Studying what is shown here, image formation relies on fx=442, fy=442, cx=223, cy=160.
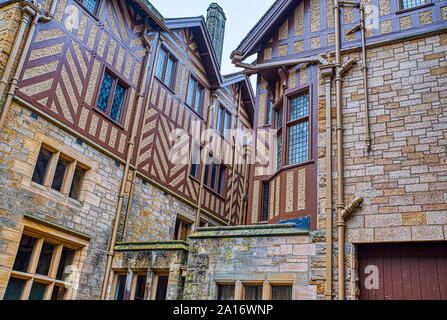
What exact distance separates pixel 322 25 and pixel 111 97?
203 inches

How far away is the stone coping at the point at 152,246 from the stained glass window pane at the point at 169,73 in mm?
5115

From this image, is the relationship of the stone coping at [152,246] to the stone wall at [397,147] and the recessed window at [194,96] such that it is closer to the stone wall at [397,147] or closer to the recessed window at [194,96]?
the stone wall at [397,147]

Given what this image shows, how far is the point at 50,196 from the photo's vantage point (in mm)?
8547

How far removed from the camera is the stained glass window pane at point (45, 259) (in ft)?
27.4

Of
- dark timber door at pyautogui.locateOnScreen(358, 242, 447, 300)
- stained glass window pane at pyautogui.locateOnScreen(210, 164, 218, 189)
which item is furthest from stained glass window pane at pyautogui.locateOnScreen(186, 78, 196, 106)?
dark timber door at pyautogui.locateOnScreen(358, 242, 447, 300)

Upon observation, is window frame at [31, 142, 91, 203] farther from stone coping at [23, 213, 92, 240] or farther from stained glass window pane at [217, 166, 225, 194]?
stained glass window pane at [217, 166, 225, 194]

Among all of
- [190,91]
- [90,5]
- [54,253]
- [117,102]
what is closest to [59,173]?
[54,253]

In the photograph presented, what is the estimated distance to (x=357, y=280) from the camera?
645cm

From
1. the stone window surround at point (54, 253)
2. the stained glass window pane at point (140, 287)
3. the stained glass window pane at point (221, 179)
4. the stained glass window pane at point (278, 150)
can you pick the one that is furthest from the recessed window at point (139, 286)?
the stained glass window pane at point (221, 179)

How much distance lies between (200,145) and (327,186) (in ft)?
23.7

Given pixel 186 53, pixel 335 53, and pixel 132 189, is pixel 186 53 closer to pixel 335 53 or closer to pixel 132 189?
pixel 132 189

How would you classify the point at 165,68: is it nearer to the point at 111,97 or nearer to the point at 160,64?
the point at 160,64

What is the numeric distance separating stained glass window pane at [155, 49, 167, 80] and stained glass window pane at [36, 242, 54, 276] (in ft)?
18.7
